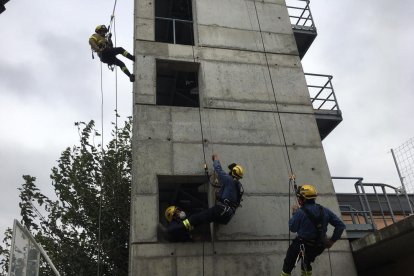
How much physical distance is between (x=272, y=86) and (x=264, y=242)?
426 cm

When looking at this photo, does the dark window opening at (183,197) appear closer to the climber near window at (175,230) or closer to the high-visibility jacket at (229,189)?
the climber near window at (175,230)

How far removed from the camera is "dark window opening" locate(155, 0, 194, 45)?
42.1ft

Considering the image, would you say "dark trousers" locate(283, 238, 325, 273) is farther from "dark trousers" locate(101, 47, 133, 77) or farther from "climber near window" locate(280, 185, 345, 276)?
"dark trousers" locate(101, 47, 133, 77)

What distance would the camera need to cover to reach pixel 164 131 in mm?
8969

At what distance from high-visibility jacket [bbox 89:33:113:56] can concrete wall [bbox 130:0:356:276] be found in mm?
941

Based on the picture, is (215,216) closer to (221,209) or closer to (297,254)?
(221,209)

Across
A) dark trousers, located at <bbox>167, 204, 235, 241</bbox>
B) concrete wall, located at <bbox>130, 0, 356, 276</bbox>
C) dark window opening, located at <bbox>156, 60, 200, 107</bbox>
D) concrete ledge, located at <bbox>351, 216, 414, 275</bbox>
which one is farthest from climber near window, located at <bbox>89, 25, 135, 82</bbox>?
concrete ledge, located at <bbox>351, 216, 414, 275</bbox>

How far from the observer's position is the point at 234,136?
30.7 feet

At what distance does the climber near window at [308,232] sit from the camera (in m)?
6.81

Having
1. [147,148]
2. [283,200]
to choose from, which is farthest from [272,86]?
[147,148]

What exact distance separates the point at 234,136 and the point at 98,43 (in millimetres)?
4483

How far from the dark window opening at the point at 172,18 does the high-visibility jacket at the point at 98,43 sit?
2.62 m

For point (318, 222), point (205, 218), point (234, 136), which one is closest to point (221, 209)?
point (205, 218)

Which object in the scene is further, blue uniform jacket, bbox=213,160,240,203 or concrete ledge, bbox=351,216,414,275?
blue uniform jacket, bbox=213,160,240,203
